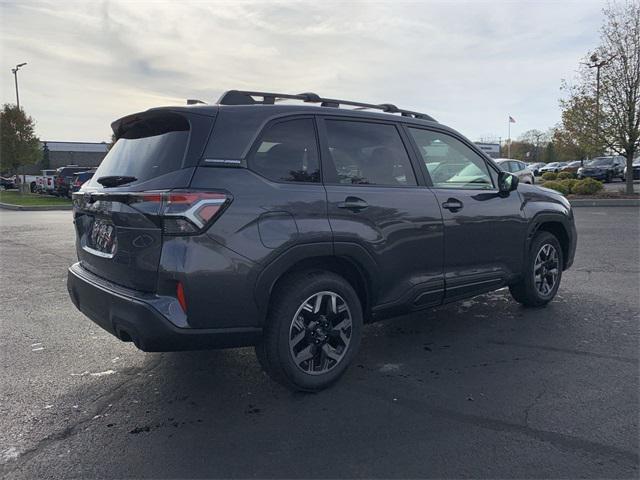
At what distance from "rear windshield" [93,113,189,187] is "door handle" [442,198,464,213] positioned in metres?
2.16

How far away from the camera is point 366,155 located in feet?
13.0

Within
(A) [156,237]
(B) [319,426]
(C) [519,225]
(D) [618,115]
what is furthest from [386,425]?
(D) [618,115]

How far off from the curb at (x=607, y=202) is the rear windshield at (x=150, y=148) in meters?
18.4

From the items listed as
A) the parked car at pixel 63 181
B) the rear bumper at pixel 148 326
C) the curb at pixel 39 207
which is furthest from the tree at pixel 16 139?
the rear bumper at pixel 148 326

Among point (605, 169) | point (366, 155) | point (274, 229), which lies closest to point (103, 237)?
point (274, 229)

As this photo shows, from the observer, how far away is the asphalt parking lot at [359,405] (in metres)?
2.76

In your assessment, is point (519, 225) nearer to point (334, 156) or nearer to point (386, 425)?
point (334, 156)

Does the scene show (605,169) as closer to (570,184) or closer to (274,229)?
(570,184)

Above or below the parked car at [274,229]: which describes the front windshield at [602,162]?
above

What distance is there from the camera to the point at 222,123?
3.31 metres

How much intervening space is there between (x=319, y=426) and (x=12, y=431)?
70.7 inches

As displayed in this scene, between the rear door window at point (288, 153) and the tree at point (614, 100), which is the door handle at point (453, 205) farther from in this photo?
the tree at point (614, 100)

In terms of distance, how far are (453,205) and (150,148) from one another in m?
2.42

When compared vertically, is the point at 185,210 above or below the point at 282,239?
above
